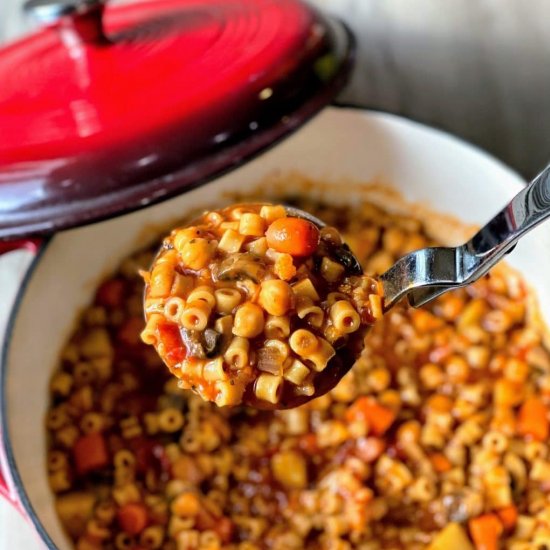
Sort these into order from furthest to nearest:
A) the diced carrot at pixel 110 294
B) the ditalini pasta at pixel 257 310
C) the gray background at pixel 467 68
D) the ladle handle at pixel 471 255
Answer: the gray background at pixel 467 68
the diced carrot at pixel 110 294
the ditalini pasta at pixel 257 310
the ladle handle at pixel 471 255

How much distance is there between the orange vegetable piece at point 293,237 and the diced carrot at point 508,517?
0.73 m

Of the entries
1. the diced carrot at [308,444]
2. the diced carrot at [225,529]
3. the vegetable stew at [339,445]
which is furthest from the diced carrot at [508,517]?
the diced carrot at [225,529]

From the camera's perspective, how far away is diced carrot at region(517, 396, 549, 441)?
1445 mm

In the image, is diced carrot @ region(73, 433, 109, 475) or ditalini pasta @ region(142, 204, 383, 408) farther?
diced carrot @ region(73, 433, 109, 475)

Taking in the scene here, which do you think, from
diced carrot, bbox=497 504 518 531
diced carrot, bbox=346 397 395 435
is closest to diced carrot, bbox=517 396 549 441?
diced carrot, bbox=497 504 518 531

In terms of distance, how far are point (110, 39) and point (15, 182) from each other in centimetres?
38

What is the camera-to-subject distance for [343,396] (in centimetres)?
151

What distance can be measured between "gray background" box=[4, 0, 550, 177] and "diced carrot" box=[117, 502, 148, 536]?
3.71 ft

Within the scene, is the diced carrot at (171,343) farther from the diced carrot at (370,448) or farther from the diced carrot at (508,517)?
the diced carrot at (508,517)

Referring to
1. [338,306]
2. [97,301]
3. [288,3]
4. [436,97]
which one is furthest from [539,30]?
[97,301]

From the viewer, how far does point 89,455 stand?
145 cm

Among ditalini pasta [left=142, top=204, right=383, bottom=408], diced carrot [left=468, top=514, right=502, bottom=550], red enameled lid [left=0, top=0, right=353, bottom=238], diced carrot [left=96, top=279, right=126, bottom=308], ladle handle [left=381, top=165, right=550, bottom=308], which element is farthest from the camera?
diced carrot [left=96, top=279, right=126, bottom=308]

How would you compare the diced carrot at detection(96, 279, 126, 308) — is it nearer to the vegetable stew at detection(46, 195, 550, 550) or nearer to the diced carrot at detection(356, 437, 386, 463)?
the vegetable stew at detection(46, 195, 550, 550)

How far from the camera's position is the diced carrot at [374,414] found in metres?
1.48
